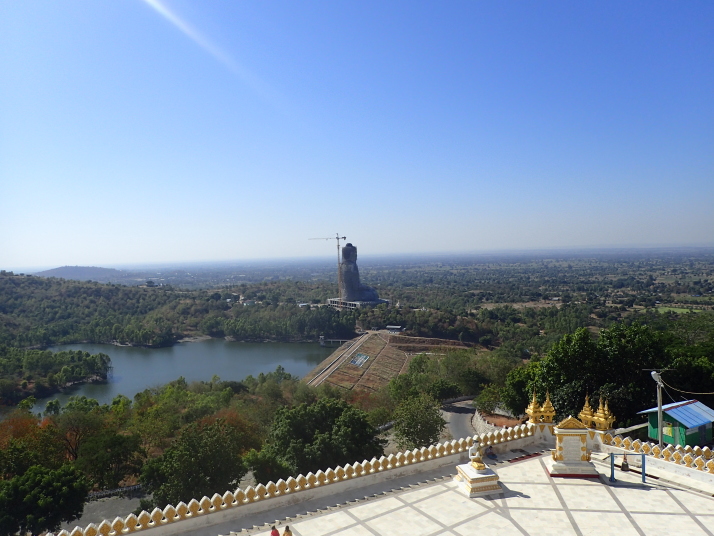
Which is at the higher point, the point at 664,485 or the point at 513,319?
the point at 664,485

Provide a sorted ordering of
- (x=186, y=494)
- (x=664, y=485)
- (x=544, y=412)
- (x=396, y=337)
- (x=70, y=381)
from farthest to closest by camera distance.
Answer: (x=396, y=337) → (x=70, y=381) → (x=186, y=494) → (x=544, y=412) → (x=664, y=485)

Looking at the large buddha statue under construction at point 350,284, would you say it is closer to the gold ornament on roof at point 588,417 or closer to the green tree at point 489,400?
the green tree at point 489,400

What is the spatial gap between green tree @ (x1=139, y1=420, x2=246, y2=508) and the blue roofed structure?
14344 mm

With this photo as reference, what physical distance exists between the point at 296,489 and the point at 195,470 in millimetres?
7142

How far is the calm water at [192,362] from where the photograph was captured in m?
54.3

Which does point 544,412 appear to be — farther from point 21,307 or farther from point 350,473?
point 21,307

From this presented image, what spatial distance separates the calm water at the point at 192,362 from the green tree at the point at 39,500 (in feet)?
120

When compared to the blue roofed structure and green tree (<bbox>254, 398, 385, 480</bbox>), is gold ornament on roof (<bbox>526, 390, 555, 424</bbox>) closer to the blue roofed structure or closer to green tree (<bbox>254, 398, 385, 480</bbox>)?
the blue roofed structure

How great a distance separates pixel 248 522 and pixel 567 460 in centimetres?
797

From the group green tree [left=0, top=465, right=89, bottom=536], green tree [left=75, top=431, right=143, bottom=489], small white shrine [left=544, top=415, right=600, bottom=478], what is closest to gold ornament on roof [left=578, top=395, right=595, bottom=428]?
small white shrine [left=544, top=415, right=600, bottom=478]

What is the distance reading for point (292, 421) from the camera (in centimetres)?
1972

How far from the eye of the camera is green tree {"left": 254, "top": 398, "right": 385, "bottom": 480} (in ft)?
60.6

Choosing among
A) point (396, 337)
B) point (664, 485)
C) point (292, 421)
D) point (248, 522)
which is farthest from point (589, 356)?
point (396, 337)

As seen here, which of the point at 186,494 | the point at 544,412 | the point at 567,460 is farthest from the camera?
the point at 186,494
